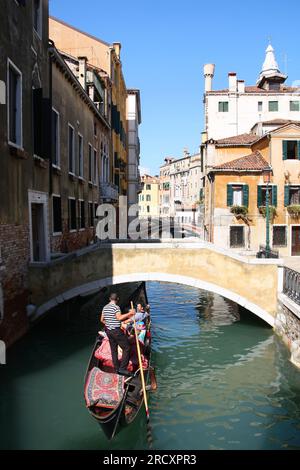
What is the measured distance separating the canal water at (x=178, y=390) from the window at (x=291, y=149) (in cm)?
1189

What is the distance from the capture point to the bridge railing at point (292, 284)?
38.1ft

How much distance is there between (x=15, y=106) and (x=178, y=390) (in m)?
7.40

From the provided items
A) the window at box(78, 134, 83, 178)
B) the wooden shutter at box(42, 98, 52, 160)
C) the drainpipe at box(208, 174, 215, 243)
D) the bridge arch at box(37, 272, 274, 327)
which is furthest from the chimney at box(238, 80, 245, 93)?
the bridge arch at box(37, 272, 274, 327)

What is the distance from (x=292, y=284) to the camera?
12180mm

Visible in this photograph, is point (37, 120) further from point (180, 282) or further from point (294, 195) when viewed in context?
point (294, 195)

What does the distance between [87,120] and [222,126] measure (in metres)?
14.2

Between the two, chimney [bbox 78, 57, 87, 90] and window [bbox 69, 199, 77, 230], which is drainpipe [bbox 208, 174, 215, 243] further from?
window [bbox 69, 199, 77, 230]

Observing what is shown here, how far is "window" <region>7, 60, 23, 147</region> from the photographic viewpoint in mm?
10675

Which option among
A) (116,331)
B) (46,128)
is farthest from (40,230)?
(116,331)

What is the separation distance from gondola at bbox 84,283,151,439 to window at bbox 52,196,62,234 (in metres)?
6.00

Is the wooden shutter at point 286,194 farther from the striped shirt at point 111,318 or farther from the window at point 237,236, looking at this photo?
the striped shirt at point 111,318

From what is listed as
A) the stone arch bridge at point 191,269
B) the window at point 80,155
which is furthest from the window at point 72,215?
the stone arch bridge at point 191,269
